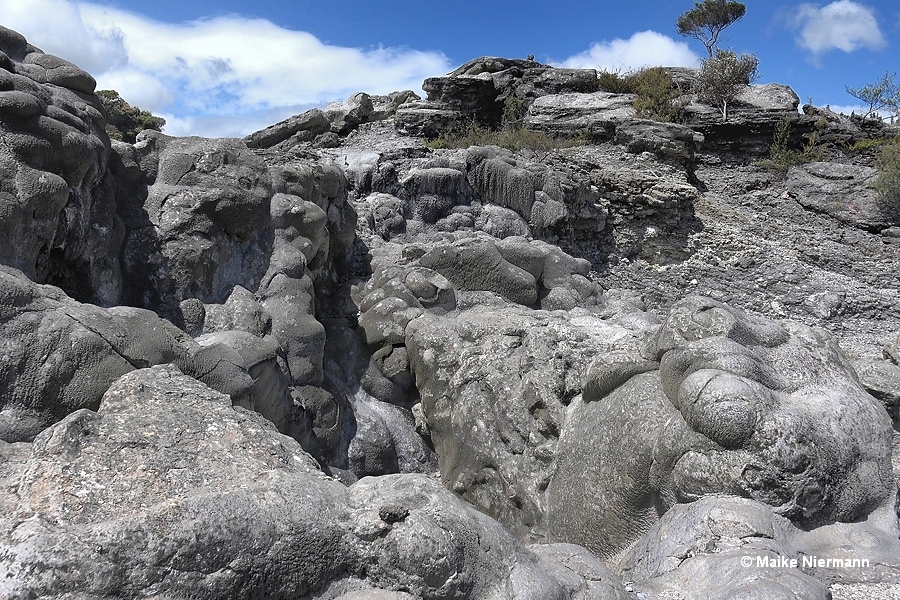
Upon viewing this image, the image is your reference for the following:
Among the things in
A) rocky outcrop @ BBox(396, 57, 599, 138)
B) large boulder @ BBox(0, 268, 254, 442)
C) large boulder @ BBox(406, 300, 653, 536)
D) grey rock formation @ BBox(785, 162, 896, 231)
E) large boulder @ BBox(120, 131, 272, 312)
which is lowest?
large boulder @ BBox(406, 300, 653, 536)

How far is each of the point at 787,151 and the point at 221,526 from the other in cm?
1194

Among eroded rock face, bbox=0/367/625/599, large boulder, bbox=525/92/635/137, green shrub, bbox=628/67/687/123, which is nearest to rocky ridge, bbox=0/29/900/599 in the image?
eroded rock face, bbox=0/367/625/599

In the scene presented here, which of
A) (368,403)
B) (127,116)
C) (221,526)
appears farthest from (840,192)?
(127,116)

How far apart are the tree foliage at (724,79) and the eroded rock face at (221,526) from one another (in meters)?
11.9

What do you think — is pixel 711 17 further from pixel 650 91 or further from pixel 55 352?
pixel 55 352

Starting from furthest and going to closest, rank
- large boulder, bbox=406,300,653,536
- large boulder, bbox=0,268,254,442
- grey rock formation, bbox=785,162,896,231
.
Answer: grey rock formation, bbox=785,162,896,231 → large boulder, bbox=406,300,653,536 → large boulder, bbox=0,268,254,442

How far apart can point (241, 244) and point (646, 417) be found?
326 cm

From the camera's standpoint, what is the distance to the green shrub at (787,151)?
11266 millimetres

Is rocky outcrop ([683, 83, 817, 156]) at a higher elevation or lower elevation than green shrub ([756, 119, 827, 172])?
higher

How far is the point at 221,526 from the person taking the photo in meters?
2.10

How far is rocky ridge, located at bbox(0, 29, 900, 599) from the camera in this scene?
7.23ft

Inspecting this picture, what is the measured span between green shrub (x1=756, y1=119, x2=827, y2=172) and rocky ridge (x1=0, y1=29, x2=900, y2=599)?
3.81 m

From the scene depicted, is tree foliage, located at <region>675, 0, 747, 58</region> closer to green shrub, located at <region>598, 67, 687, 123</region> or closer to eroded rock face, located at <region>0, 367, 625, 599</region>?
green shrub, located at <region>598, 67, 687, 123</region>

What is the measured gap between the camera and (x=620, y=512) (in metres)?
3.34
